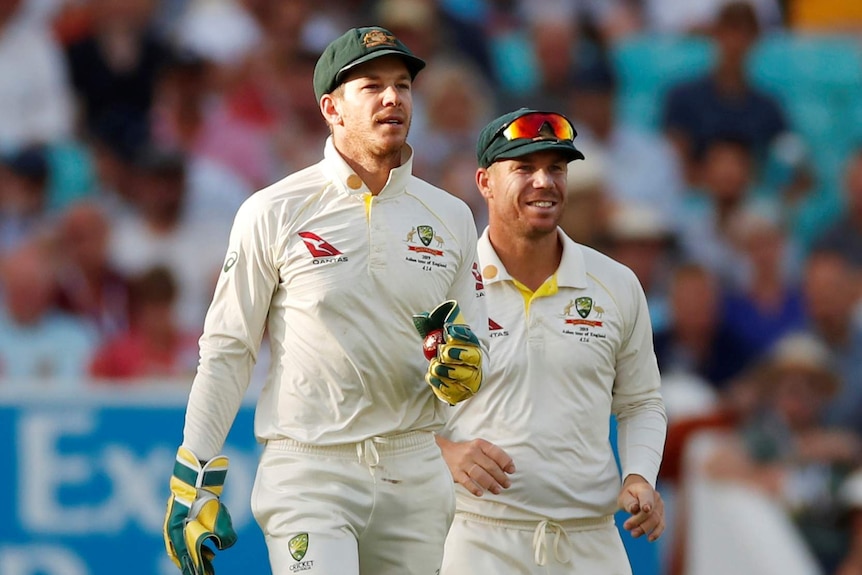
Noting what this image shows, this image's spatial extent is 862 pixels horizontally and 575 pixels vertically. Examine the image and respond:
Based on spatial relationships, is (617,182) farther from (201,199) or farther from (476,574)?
(476,574)

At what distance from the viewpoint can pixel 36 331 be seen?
8.80m

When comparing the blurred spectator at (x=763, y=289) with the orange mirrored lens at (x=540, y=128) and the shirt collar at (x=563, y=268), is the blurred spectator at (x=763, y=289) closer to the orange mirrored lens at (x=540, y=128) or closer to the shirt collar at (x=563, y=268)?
the shirt collar at (x=563, y=268)

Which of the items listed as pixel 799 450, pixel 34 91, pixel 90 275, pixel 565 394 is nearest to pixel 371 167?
pixel 565 394

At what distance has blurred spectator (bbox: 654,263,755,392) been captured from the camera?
30.5ft

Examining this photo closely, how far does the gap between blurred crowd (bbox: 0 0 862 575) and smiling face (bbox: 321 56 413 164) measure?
4018 millimetres

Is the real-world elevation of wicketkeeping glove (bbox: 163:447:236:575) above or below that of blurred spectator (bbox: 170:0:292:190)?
below

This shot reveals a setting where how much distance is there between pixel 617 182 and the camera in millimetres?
10438

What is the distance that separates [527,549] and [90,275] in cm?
483

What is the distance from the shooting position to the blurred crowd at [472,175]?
29.0ft

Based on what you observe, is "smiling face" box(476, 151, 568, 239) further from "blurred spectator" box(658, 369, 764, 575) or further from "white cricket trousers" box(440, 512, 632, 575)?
"blurred spectator" box(658, 369, 764, 575)

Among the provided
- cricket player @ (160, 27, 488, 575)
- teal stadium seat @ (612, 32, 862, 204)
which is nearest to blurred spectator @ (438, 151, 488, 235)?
teal stadium seat @ (612, 32, 862, 204)

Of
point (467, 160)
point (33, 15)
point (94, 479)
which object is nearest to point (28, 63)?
point (33, 15)

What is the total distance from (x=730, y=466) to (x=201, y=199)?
3.84 metres

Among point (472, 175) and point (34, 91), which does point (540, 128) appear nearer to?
point (472, 175)
